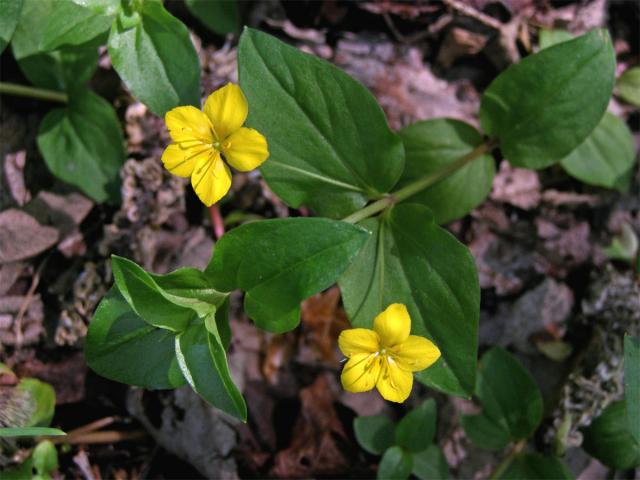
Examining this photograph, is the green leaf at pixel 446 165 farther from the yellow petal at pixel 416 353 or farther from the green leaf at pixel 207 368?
the green leaf at pixel 207 368

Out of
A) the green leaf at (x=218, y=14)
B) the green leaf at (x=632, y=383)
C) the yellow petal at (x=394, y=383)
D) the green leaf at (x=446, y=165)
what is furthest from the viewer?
the green leaf at (x=218, y=14)

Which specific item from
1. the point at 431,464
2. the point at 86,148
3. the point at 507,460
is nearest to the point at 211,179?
the point at 86,148

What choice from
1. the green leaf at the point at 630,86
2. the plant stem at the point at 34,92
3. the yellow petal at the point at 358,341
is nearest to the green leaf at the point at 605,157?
the green leaf at the point at 630,86

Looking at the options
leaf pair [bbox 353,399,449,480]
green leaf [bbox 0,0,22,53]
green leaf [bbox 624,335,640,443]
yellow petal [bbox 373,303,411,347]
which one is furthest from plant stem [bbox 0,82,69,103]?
green leaf [bbox 624,335,640,443]

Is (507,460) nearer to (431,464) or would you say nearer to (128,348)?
(431,464)

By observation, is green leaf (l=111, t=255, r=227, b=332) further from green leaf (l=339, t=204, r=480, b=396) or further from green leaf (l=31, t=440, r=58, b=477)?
green leaf (l=31, t=440, r=58, b=477)

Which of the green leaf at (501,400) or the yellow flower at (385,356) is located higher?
the yellow flower at (385,356)
